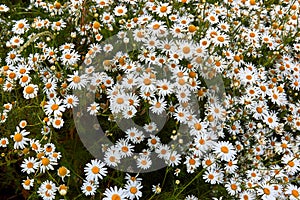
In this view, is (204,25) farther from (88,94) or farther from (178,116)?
(88,94)

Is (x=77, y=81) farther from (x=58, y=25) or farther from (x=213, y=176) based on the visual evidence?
(x=213, y=176)

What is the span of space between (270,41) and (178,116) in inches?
50.1

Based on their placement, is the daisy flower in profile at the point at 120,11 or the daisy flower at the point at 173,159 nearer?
the daisy flower at the point at 173,159

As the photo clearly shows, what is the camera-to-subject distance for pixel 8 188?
288 cm

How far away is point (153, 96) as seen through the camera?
2.37 metres

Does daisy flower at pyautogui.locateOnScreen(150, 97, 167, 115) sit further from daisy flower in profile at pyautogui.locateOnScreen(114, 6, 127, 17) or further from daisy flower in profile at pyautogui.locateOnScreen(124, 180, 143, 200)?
daisy flower in profile at pyautogui.locateOnScreen(114, 6, 127, 17)

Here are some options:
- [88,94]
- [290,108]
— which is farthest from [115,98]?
[290,108]

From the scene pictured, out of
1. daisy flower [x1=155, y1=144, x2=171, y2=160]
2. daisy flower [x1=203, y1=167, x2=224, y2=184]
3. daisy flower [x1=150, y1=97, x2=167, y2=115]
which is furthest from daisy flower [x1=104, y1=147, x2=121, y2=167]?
daisy flower [x1=203, y1=167, x2=224, y2=184]

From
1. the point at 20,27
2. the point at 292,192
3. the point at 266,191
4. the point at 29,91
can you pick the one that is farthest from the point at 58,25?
the point at 292,192

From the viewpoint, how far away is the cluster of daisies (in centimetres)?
234

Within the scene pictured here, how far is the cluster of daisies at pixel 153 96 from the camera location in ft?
7.67

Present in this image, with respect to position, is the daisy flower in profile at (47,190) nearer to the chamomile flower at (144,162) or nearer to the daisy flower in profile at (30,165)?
the daisy flower in profile at (30,165)

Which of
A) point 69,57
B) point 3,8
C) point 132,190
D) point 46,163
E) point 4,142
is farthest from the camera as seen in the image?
point 3,8

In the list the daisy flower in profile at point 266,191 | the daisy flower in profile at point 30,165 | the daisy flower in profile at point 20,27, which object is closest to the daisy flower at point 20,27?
the daisy flower in profile at point 20,27
